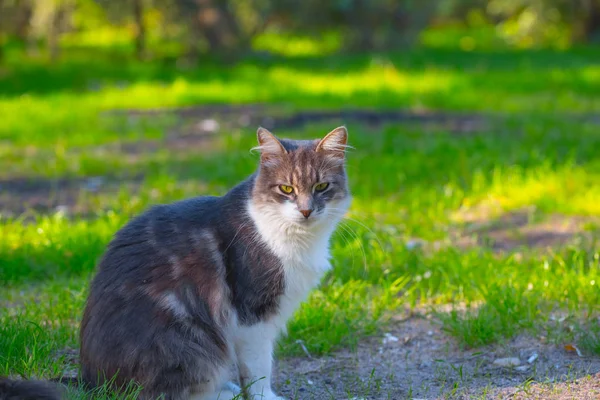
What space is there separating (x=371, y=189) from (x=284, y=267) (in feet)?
10.1

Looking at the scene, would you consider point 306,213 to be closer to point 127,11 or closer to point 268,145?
point 268,145

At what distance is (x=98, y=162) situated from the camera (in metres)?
6.88

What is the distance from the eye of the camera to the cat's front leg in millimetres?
3168

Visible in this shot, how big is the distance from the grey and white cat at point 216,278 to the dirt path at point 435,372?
1.28 feet

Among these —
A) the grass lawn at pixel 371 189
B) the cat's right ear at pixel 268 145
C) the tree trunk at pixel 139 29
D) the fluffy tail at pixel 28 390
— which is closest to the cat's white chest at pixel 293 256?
the cat's right ear at pixel 268 145

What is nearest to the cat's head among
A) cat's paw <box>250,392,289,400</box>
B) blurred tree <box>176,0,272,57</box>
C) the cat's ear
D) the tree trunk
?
the cat's ear

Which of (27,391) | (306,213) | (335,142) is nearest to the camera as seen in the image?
(27,391)

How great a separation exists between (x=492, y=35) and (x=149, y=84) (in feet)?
31.4

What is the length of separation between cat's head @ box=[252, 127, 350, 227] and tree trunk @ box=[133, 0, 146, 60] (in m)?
9.25

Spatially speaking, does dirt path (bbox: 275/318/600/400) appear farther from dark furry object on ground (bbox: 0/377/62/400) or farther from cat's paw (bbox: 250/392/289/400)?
dark furry object on ground (bbox: 0/377/62/400)

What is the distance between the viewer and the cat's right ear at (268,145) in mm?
3393

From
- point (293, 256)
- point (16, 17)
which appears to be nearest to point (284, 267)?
point (293, 256)

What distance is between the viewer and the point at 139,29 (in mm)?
12742

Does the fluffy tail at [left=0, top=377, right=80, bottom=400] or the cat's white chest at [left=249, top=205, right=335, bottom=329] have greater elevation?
the cat's white chest at [left=249, top=205, right=335, bottom=329]
